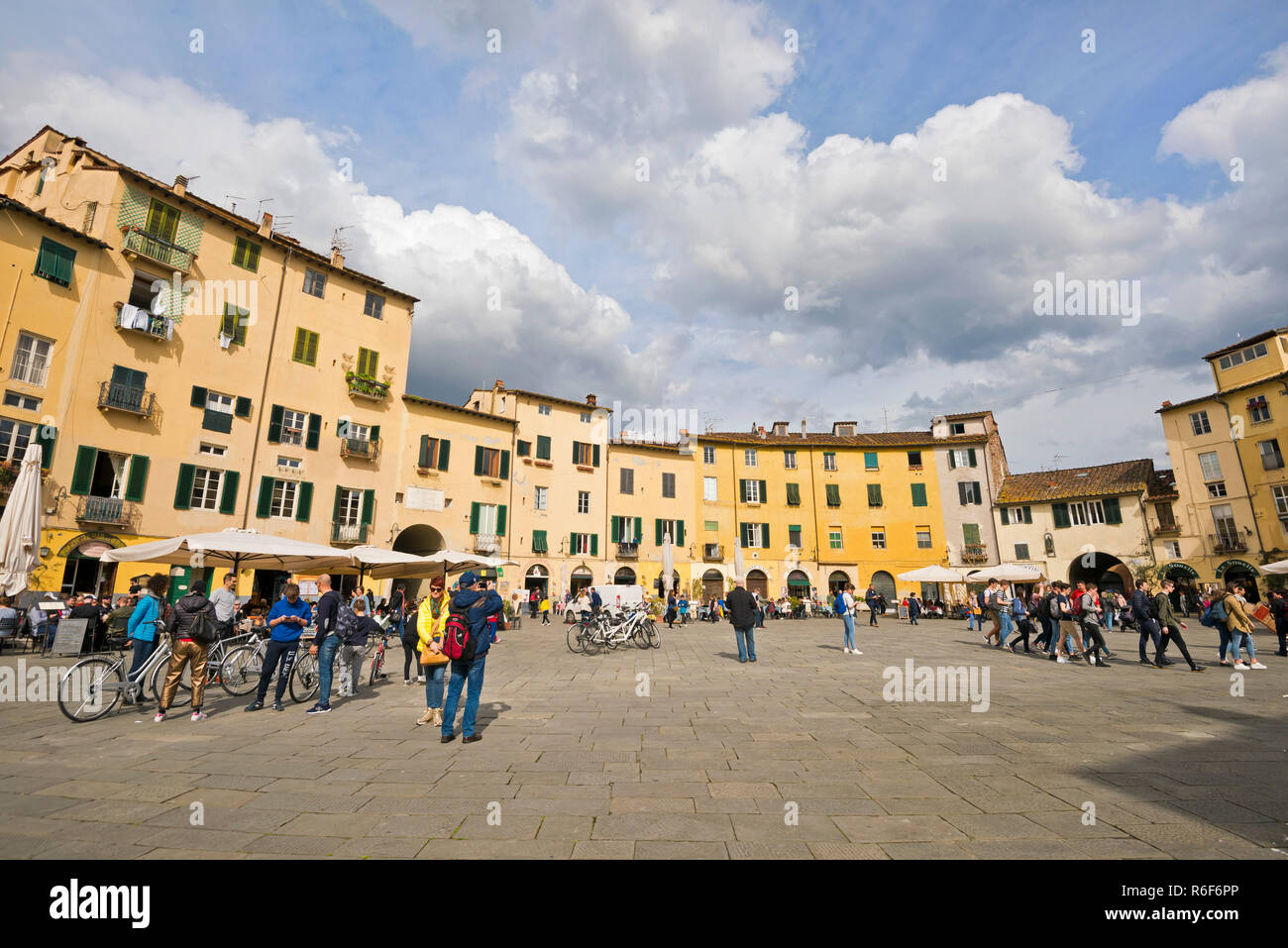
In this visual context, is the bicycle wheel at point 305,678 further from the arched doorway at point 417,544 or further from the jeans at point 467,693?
the arched doorway at point 417,544

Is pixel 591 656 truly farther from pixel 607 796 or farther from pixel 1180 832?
pixel 1180 832

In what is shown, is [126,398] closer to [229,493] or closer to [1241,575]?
[229,493]

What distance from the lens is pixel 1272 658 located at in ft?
40.1

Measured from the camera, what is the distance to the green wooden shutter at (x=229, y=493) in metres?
21.8

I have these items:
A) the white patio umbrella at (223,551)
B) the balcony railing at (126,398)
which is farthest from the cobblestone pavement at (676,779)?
the balcony railing at (126,398)

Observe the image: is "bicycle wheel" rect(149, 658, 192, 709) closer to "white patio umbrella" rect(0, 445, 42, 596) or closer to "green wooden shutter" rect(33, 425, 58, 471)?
"white patio umbrella" rect(0, 445, 42, 596)

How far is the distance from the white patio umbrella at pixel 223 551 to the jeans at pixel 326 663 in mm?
3788

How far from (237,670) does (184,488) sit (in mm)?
15827

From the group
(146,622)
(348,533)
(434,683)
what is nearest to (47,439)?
(348,533)

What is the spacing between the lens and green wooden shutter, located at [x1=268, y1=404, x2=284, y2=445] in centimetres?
2358

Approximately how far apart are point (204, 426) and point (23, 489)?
11560 mm

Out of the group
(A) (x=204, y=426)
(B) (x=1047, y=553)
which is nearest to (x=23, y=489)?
(A) (x=204, y=426)

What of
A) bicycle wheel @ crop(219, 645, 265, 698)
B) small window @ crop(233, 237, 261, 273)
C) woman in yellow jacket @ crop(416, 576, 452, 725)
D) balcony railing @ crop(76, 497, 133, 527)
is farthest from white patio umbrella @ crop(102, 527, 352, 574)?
small window @ crop(233, 237, 261, 273)

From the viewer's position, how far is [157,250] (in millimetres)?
21156
